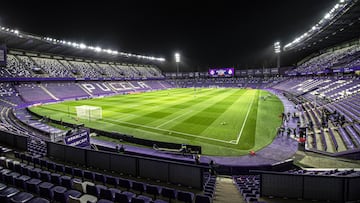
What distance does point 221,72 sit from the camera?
96.9 m

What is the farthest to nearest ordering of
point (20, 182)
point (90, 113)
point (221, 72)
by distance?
point (221, 72) < point (90, 113) < point (20, 182)

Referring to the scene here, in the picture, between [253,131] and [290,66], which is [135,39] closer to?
[253,131]

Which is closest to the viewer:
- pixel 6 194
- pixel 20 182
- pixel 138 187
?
pixel 6 194

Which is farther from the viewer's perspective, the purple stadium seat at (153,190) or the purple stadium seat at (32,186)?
the purple stadium seat at (153,190)

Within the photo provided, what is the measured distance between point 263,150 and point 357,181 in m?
9.69

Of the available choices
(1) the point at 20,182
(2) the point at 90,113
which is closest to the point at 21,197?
(1) the point at 20,182

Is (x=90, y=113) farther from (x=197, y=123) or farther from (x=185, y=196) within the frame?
(x=185, y=196)

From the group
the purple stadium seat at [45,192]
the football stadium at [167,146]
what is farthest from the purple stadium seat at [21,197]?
the purple stadium seat at [45,192]

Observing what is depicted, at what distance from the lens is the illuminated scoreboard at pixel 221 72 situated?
94.7 meters

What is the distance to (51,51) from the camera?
2509 inches

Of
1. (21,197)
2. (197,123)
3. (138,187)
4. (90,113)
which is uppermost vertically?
(21,197)

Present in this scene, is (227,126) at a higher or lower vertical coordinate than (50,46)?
lower

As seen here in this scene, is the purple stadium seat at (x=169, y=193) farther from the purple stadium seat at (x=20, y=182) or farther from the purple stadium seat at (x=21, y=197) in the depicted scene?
the purple stadium seat at (x=20, y=182)

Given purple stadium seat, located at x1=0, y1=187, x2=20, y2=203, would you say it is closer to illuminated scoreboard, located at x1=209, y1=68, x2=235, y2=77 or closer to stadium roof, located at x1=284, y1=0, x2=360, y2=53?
stadium roof, located at x1=284, y1=0, x2=360, y2=53
